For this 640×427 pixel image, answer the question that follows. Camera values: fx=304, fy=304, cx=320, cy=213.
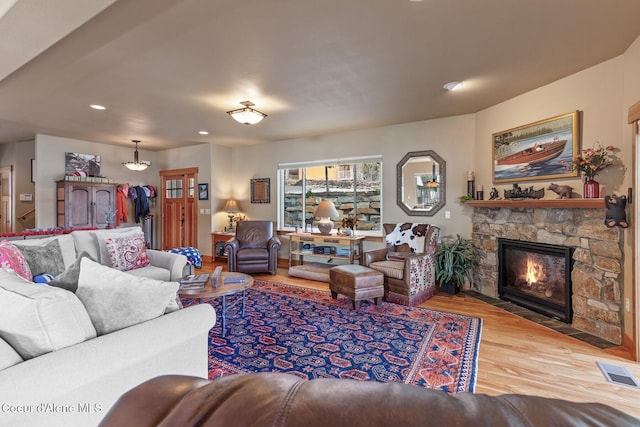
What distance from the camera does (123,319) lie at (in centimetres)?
139

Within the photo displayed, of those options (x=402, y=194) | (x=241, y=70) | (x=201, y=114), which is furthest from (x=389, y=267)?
(x=201, y=114)

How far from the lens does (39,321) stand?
114cm

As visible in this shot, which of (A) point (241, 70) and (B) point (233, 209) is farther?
(B) point (233, 209)

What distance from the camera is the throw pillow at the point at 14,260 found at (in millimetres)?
2488

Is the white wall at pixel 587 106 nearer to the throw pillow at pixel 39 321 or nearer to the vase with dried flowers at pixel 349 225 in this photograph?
the vase with dried flowers at pixel 349 225

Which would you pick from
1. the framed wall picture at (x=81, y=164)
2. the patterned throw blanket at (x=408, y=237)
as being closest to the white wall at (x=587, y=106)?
the patterned throw blanket at (x=408, y=237)

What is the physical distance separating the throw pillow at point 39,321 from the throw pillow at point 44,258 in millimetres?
1991

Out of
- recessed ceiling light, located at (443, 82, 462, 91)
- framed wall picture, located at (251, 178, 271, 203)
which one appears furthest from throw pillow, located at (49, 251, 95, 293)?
framed wall picture, located at (251, 178, 271, 203)

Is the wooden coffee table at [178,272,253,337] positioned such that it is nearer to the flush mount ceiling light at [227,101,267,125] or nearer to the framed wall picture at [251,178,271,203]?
the flush mount ceiling light at [227,101,267,125]

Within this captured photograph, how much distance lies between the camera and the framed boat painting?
10.4 feet

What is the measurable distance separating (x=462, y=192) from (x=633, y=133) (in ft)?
Answer: 6.85

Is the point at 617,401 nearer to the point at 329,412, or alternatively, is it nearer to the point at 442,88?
the point at 329,412

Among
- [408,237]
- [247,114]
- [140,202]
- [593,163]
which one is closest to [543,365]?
[593,163]

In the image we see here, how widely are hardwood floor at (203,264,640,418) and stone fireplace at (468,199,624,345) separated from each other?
1.01 feet
